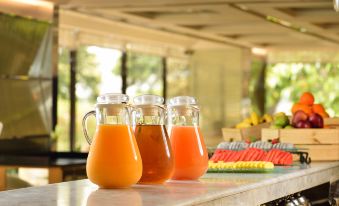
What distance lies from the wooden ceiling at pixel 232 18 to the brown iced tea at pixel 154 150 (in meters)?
5.50

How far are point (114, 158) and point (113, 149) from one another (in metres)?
0.02

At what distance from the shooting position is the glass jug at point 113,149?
2381mm

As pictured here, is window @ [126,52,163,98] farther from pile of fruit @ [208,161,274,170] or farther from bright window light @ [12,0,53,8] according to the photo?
pile of fruit @ [208,161,274,170]

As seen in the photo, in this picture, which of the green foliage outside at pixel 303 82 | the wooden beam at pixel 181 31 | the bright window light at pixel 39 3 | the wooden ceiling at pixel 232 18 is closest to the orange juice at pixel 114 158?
the wooden ceiling at pixel 232 18

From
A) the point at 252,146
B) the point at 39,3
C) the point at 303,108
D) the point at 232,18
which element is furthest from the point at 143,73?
the point at 252,146

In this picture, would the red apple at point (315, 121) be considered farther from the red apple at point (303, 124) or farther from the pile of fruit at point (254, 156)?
the pile of fruit at point (254, 156)

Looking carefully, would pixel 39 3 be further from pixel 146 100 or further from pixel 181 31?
pixel 146 100

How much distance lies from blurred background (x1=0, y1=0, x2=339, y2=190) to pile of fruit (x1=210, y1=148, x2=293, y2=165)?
2639 mm

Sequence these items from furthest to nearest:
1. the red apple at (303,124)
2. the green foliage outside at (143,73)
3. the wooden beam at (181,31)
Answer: the green foliage outside at (143,73) → the wooden beam at (181,31) → the red apple at (303,124)

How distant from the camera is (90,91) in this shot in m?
12.4

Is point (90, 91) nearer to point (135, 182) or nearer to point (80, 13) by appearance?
point (80, 13)

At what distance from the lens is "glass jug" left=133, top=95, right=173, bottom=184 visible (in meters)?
2.54

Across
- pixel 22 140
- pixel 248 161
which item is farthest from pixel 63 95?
pixel 248 161

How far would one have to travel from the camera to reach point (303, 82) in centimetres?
1534
